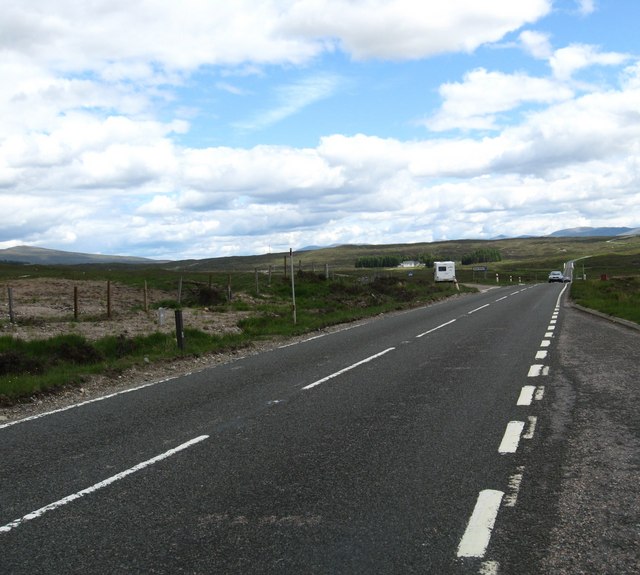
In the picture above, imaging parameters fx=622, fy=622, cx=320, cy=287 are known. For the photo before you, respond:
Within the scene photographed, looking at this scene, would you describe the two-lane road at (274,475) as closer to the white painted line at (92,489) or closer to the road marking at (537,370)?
the white painted line at (92,489)

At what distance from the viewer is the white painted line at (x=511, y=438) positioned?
6.27 metres

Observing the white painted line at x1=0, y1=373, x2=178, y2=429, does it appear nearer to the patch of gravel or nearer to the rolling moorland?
the rolling moorland

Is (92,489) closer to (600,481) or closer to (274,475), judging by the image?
(274,475)

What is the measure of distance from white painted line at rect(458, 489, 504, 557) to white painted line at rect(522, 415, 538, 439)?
1.86 meters

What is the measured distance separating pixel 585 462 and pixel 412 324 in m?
16.9

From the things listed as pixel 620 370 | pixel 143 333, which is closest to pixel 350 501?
pixel 620 370

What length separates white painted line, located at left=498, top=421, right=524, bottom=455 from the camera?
6273mm

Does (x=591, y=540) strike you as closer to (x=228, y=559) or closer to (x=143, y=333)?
(x=228, y=559)

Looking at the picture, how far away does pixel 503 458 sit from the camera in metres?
5.98

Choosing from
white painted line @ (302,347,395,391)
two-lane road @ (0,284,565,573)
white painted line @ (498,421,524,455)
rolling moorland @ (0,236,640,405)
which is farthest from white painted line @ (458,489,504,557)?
rolling moorland @ (0,236,640,405)

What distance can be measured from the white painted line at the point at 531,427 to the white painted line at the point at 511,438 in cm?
8

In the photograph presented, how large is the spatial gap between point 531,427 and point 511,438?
1.97 feet

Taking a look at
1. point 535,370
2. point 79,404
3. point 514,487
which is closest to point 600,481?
point 514,487

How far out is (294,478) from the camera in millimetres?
5559
